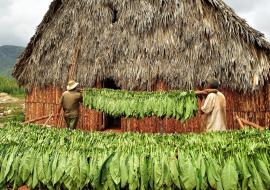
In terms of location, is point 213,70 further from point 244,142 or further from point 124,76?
point 244,142

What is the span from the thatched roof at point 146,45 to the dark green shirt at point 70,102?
295 centimetres

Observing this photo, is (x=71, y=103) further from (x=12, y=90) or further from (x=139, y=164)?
(x=12, y=90)

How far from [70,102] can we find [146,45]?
3.65 m

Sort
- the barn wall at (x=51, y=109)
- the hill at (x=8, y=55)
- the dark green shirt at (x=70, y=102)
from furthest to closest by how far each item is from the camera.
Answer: the hill at (x=8, y=55)
the barn wall at (x=51, y=109)
the dark green shirt at (x=70, y=102)

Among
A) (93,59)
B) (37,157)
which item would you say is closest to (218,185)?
(37,157)

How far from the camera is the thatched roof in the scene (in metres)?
9.58

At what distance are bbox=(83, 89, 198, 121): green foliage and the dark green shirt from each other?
1.24m

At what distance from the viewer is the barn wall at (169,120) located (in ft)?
31.3

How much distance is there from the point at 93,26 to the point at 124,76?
204 cm

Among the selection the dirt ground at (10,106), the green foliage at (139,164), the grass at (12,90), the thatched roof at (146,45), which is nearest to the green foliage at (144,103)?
the thatched roof at (146,45)

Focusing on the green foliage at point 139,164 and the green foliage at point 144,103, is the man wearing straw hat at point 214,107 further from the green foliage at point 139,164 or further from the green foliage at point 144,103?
the green foliage at point 139,164

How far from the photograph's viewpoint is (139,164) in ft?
11.0

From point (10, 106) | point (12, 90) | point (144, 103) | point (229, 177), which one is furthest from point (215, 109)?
point (12, 90)

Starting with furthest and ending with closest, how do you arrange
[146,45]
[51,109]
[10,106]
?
[10,106] < [51,109] < [146,45]
